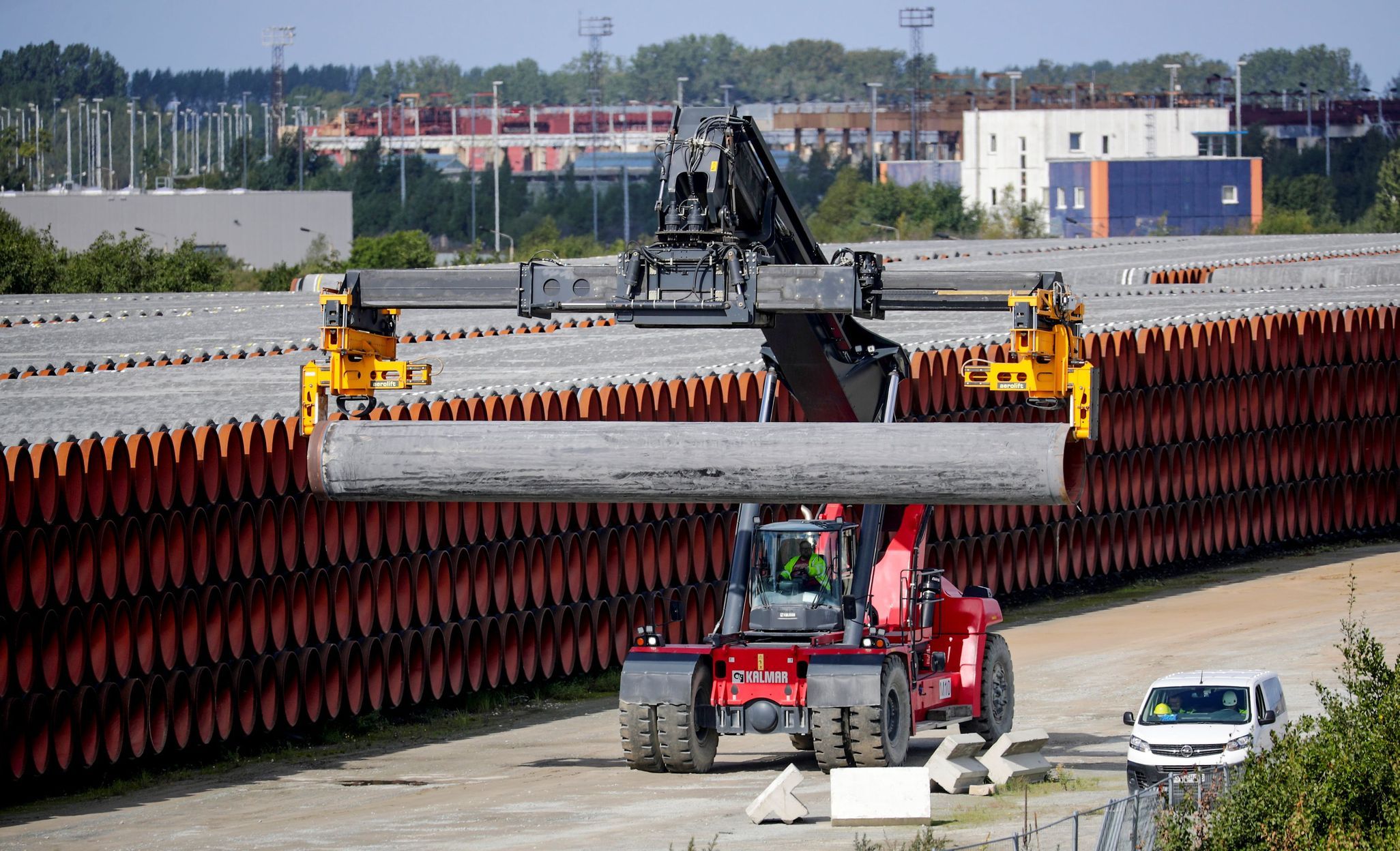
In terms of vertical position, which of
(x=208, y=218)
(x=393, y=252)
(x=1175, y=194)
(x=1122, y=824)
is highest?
(x=1175, y=194)

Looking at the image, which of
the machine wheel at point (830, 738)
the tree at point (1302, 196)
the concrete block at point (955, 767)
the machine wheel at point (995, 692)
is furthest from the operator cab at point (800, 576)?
the tree at point (1302, 196)

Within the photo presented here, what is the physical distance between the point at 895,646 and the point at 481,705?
368 inches

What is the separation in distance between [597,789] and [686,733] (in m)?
1.34

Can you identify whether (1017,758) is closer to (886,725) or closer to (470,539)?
(886,725)

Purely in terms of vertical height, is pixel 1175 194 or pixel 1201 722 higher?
pixel 1175 194

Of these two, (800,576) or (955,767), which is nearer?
(955,767)

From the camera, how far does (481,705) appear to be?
30672 millimetres

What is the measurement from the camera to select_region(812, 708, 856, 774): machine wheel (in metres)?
22.2

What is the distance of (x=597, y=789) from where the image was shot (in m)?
23.2

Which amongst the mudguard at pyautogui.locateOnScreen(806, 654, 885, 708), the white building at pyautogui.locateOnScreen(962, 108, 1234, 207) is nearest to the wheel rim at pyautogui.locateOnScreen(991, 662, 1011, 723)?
the mudguard at pyautogui.locateOnScreen(806, 654, 885, 708)

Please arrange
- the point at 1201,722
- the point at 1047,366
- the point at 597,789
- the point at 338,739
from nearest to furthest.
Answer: the point at 1047,366, the point at 1201,722, the point at 597,789, the point at 338,739

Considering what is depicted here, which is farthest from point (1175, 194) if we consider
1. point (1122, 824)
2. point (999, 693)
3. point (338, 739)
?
point (1122, 824)

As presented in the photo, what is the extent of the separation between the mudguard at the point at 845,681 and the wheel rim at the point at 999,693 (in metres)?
3.28

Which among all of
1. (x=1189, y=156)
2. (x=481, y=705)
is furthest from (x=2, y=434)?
(x=1189, y=156)
